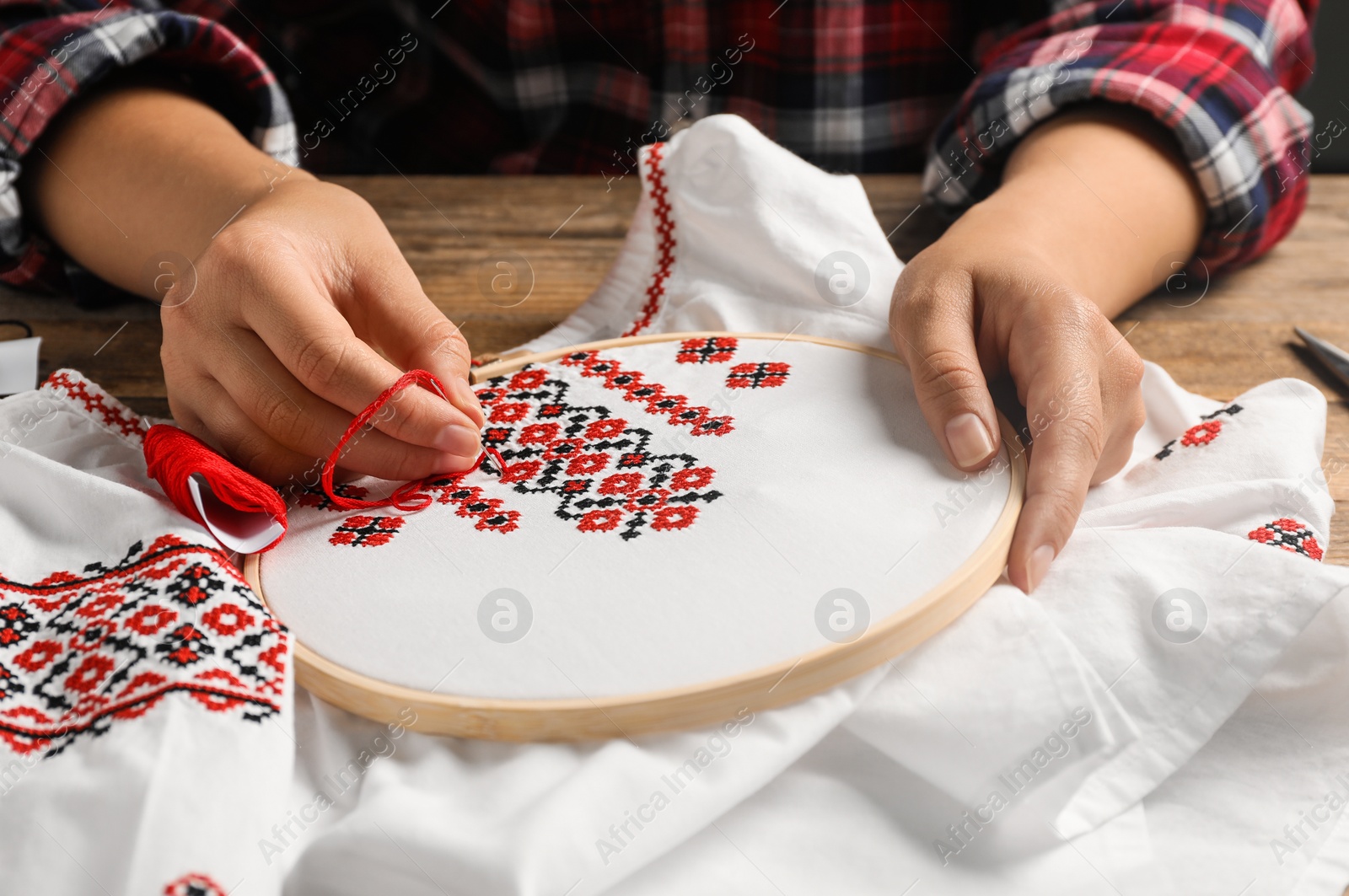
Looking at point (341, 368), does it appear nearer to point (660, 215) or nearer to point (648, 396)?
point (648, 396)

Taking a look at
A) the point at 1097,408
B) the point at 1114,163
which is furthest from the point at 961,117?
the point at 1097,408

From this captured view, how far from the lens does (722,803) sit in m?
0.50

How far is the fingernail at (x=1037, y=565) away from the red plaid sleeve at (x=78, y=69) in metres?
0.90

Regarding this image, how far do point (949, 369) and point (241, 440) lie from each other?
1.62 feet

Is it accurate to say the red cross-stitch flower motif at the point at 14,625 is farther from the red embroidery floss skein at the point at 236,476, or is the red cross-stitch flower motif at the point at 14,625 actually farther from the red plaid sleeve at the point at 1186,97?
the red plaid sleeve at the point at 1186,97

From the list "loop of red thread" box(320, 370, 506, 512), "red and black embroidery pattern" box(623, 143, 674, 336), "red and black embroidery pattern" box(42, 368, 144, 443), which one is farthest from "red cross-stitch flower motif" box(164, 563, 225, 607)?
"red and black embroidery pattern" box(623, 143, 674, 336)

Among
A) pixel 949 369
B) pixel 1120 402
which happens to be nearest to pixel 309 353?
pixel 949 369

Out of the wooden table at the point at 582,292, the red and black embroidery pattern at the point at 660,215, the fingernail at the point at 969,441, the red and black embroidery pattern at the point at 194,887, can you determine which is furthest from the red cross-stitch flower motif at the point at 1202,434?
the red and black embroidery pattern at the point at 194,887

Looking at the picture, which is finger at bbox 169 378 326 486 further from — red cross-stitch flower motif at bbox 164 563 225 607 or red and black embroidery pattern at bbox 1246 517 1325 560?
red and black embroidery pattern at bbox 1246 517 1325 560

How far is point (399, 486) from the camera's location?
680 millimetres

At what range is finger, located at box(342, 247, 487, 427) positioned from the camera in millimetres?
674

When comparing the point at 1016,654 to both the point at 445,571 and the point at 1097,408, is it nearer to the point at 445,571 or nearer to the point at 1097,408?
the point at 1097,408

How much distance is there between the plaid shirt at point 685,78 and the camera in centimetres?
100

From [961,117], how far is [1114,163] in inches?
7.5
